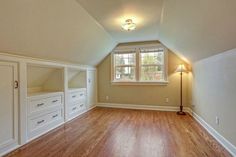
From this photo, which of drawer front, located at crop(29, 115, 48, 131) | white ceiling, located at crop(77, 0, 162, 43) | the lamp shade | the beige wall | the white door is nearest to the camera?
the white door

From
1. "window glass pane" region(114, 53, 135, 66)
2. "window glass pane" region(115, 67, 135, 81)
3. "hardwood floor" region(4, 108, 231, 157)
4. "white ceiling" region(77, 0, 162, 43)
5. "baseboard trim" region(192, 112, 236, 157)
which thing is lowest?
"hardwood floor" region(4, 108, 231, 157)

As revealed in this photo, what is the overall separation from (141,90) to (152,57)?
120 cm

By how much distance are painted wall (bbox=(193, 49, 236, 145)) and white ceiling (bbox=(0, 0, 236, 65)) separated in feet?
0.90

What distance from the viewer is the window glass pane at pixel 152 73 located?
5074 millimetres

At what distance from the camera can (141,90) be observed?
17.0ft

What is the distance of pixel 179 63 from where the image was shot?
4844 mm

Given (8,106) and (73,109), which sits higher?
(8,106)

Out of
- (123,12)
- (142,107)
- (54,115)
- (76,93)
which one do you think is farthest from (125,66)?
(54,115)

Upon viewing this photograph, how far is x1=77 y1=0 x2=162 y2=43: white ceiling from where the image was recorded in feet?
8.07

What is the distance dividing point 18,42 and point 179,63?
4345 mm

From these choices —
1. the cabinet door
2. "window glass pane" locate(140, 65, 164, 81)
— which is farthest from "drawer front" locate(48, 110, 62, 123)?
"window glass pane" locate(140, 65, 164, 81)

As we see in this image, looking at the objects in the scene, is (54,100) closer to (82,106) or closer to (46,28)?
(82,106)

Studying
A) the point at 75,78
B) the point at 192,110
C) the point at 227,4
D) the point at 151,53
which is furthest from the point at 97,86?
the point at 227,4

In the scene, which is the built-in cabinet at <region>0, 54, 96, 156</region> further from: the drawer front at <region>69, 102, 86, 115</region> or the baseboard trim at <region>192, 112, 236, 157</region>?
the baseboard trim at <region>192, 112, 236, 157</region>
